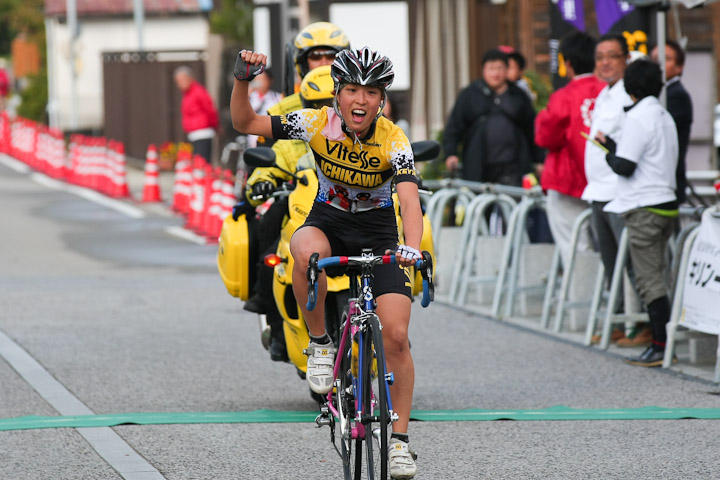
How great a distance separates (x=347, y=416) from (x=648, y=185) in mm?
4044

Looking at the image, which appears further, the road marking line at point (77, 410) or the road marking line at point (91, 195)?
the road marking line at point (91, 195)

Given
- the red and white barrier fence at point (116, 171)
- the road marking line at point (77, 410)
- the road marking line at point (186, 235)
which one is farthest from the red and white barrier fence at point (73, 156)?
the road marking line at point (77, 410)

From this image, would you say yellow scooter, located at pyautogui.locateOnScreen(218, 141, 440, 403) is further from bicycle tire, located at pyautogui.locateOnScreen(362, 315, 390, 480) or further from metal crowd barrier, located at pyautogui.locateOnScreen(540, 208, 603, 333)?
metal crowd barrier, located at pyautogui.locateOnScreen(540, 208, 603, 333)

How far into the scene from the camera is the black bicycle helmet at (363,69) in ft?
21.0

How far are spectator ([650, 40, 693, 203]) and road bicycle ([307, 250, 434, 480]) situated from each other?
13.2ft

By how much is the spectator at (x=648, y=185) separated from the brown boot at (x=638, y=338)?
2.18ft

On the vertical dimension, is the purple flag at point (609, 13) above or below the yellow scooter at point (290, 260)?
above

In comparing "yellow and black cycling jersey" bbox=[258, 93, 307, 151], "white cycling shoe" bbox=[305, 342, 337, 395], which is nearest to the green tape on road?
"white cycling shoe" bbox=[305, 342, 337, 395]

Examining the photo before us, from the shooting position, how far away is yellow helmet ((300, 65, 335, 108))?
8.30 meters

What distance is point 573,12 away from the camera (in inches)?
535

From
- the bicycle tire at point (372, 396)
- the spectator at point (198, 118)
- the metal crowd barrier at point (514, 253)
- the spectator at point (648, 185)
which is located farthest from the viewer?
the spectator at point (198, 118)

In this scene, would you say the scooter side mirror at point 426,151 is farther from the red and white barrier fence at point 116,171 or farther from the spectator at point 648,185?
the red and white barrier fence at point 116,171

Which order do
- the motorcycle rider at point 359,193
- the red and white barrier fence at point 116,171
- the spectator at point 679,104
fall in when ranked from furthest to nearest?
the red and white barrier fence at point 116,171 → the spectator at point 679,104 → the motorcycle rider at point 359,193

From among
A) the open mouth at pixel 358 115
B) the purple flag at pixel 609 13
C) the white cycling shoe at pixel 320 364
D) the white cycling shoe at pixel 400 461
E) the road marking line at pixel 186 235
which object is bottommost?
the road marking line at pixel 186 235
